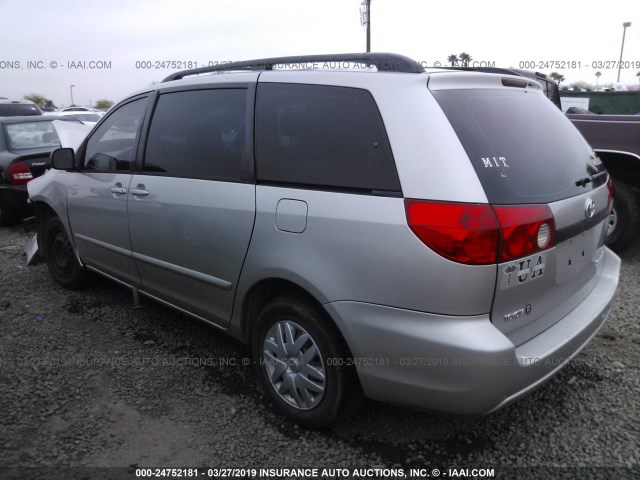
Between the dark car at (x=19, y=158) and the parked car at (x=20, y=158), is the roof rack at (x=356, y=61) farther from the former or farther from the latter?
the dark car at (x=19, y=158)

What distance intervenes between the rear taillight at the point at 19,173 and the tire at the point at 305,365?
18.2 feet

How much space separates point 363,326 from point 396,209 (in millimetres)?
508

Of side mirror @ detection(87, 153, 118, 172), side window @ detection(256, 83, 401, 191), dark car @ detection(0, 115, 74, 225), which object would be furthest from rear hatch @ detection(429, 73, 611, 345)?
dark car @ detection(0, 115, 74, 225)

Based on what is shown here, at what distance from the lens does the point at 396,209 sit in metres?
2.05

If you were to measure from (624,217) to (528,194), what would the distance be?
3.70m

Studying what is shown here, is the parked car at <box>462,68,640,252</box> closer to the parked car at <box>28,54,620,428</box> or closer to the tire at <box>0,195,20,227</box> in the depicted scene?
the parked car at <box>28,54,620,428</box>

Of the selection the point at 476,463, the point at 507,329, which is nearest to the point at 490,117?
the point at 507,329

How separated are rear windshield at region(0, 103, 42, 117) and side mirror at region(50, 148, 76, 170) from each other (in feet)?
28.7

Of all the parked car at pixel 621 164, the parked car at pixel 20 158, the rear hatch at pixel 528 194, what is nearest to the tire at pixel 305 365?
the rear hatch at pixel 528 194

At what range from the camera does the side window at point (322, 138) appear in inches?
85.9

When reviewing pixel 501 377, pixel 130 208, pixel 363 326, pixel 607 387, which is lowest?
pixel 607 387

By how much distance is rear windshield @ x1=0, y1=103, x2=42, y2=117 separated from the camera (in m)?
11.2

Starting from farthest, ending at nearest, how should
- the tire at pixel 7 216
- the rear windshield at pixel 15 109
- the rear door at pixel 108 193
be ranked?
1. the rear windshield at pixel 15 109
2. the tire at pixel 7 216
3. the rear door at pixel 108 193

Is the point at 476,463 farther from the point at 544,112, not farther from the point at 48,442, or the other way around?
the point at 48,442
